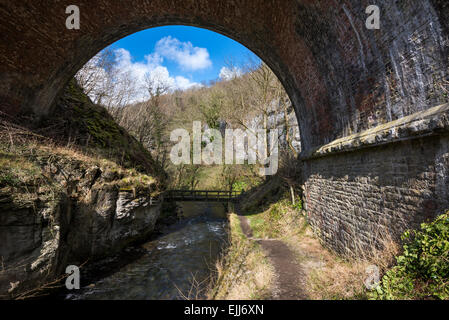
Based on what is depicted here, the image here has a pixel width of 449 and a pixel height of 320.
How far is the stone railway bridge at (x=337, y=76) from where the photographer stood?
3.02 m

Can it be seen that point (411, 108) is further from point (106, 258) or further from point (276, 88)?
point (276, 88)

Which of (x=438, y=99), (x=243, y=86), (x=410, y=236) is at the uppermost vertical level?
(x=243, y=86)

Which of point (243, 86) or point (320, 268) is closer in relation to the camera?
point (320, 268)

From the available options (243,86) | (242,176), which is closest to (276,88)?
(243,86)

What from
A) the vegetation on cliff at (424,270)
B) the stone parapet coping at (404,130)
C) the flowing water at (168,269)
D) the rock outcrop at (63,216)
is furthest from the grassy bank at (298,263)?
the rock outcrop at (63,216)

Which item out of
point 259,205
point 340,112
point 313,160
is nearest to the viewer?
point 340,112

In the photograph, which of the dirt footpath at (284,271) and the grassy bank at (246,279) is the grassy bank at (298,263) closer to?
the grassy bank at (246,279)

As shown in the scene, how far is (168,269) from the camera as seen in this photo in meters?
7.30

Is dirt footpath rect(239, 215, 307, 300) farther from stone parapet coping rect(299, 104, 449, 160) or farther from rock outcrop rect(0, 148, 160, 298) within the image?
rock outcrop rect(0, 148, 160, 298)

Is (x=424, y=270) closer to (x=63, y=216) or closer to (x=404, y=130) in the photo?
(x=404, y=130)

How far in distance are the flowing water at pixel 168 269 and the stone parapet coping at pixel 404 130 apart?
187 inches

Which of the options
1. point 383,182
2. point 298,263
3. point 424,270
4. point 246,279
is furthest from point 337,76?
point 246,279

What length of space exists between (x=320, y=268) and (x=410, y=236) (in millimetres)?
2318

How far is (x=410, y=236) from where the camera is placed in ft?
10.6
